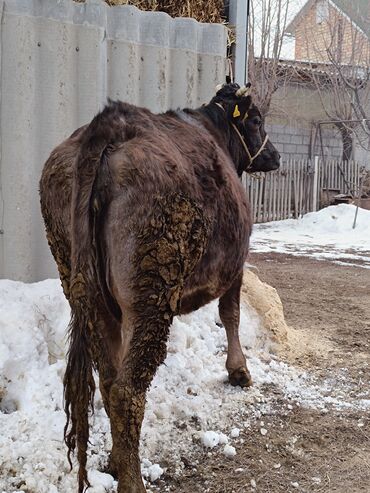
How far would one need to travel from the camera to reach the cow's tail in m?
2.54

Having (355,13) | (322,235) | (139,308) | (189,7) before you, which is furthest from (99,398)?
(355,13)

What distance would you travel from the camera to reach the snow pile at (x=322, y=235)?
37.1 ft

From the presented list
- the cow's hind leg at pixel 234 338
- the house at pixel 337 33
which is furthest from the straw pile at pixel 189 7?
the house at pixel 337 33

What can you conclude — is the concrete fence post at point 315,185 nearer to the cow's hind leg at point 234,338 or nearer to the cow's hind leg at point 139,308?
the cow's hind leg at point 234,338

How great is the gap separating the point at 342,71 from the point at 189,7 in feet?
50.0

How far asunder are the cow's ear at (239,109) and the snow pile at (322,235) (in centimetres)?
634

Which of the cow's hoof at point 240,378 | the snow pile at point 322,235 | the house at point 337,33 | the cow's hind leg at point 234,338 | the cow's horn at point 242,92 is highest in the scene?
the house at point 337,33

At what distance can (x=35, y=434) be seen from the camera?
122 inches

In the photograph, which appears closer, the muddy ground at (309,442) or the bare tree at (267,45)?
the muddy ground at (309,442)

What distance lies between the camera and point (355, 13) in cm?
2094

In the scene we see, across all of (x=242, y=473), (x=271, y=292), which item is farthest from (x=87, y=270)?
(x=271, y=292)

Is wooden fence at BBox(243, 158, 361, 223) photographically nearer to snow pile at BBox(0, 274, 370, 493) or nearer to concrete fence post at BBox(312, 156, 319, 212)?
concrete fence post at BBox(312, 156, 319, 212)

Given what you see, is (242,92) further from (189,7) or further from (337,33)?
(337,33)

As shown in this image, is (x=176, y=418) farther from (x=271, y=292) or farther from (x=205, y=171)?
(x=271, y=292)
